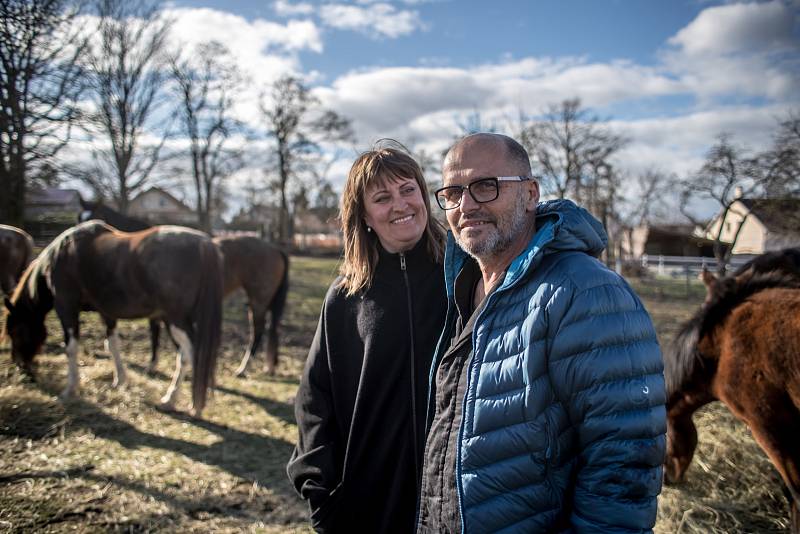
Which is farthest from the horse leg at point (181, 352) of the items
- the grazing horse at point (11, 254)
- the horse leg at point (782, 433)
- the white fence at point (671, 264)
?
the white fence at point (671, 264)

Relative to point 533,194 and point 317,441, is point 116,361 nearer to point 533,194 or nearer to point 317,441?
point 317,441

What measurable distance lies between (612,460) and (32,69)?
5.23 metres

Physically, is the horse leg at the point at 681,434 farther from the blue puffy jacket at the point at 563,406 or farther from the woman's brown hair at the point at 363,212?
the blue puffy jacket at the point at 563,406

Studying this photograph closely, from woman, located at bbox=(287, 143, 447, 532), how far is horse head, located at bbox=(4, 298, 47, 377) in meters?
5.07

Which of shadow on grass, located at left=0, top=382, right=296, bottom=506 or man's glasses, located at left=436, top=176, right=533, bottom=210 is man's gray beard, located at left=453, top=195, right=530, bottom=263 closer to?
man's glasses, located at left=436, top=176, right=533, bottom=210

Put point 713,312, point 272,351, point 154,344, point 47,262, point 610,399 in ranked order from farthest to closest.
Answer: point 272,351 < point 154,344 < point 47,262 < point 713,312 < point 610,399

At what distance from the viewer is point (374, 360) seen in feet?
5.80

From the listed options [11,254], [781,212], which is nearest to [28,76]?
[11,254]

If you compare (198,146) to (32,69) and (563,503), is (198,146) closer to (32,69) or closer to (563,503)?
(32,69)

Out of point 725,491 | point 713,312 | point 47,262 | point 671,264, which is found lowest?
point 671,264

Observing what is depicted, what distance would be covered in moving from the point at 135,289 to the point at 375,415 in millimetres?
4370

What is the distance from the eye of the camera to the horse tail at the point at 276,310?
6.75 meters

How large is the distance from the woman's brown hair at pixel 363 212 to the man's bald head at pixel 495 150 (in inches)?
18.2

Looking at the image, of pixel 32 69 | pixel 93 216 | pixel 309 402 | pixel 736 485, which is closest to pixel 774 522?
pixel 736 485
